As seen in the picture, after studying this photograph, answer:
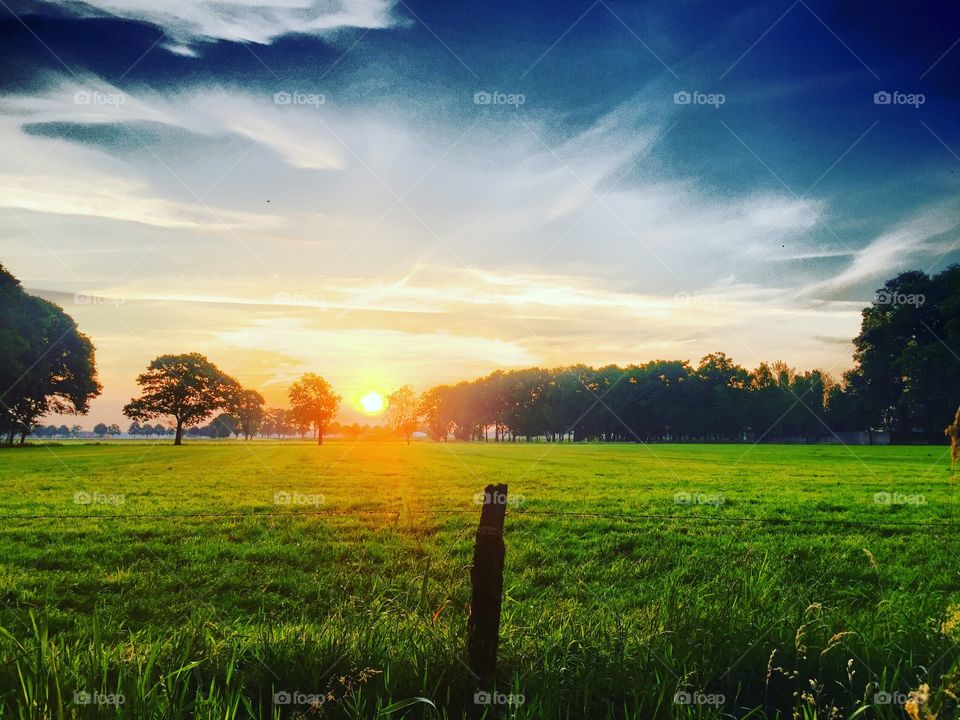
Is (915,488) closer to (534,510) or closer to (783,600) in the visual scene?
(534,510)

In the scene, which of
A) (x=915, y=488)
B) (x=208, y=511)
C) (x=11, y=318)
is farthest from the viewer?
(x=11, y=318)

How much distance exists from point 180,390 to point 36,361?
12851 millimetres

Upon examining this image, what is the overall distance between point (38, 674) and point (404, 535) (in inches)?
382

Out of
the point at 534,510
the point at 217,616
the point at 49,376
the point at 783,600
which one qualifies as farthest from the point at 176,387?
the point at 783,600

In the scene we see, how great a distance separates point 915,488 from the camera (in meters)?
22.7

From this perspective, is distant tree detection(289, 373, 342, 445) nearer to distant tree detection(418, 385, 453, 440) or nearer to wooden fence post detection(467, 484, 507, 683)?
wooden fence post detection(467, 484, 507, 683)

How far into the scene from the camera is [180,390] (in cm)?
6450

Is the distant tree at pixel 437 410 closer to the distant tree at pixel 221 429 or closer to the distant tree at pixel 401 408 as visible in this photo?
the distant tree at pixel 401 408

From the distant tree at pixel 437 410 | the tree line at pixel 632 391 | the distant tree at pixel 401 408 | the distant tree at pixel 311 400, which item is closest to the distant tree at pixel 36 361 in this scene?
the tree line at pixel 632 391

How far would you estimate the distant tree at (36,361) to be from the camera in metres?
52.1

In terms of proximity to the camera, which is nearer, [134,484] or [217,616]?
[217,616]

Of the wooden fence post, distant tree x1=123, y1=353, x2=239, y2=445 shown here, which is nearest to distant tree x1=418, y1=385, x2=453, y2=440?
distant tree x1=123, y1=353, x2=239, y2=445

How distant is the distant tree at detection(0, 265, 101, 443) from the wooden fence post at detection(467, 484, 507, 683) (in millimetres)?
Result: 59675

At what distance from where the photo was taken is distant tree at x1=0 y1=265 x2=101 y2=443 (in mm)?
52125
